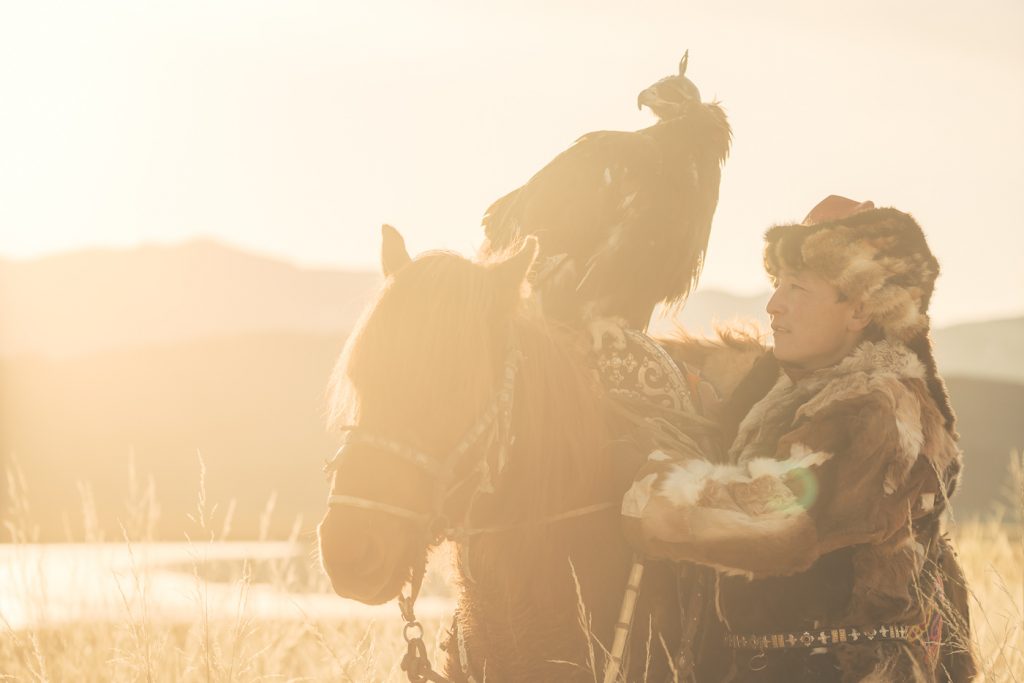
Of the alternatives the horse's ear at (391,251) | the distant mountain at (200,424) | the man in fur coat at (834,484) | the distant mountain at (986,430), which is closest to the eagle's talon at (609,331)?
the man in fur coat at (834,484)

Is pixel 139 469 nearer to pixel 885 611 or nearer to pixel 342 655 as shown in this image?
pixel 342 655

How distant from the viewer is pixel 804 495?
2695 millimetres

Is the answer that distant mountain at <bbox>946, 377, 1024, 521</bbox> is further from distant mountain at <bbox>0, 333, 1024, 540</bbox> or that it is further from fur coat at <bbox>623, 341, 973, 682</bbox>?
fur coat at <bbox>623, 341, 973, 682</bbox>

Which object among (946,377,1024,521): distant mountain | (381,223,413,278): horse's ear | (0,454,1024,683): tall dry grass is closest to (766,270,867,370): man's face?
(0,454,1024,683): tall dry grass

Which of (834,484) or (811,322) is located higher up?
(811,322)

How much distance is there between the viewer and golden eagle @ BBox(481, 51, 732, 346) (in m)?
4.05

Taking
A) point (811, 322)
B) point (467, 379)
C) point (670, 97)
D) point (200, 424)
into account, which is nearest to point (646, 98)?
point (670, 97)

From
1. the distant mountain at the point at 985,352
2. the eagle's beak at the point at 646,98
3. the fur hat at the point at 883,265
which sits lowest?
the distant mountain at the point at 985,352

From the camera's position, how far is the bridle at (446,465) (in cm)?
262

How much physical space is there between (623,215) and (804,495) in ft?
5.90

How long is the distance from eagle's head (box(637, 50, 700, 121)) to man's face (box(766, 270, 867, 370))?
1386 mm

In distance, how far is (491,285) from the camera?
9.25 feet

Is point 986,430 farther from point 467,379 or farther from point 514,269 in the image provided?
point 467,379

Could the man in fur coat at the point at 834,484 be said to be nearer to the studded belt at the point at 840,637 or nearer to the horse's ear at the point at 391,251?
the studded belt at the point at 840,637
